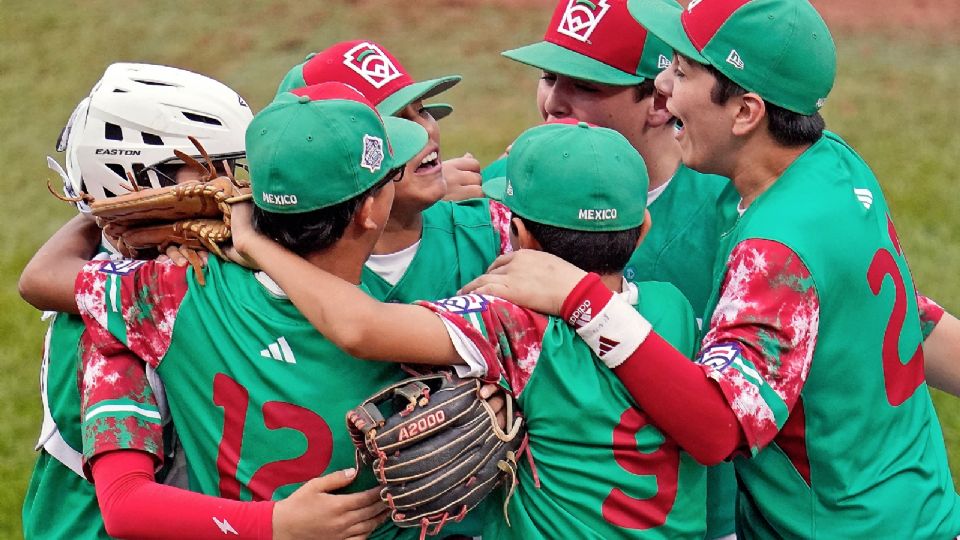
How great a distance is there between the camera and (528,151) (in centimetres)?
341

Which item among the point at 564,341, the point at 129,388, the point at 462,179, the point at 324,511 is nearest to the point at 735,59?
the point at 564,341

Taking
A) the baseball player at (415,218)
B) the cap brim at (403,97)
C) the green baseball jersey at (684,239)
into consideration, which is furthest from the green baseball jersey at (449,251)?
the green baseball jersey at (684,239)

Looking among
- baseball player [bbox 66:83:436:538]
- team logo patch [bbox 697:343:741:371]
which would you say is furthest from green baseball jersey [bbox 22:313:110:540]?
team logo patch [bbox 697:343:741:371]

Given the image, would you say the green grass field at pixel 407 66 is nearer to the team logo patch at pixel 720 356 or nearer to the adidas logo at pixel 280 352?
the adidas logo at pixel 280 352

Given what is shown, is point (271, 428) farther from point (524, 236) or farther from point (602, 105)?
point (602, 105)

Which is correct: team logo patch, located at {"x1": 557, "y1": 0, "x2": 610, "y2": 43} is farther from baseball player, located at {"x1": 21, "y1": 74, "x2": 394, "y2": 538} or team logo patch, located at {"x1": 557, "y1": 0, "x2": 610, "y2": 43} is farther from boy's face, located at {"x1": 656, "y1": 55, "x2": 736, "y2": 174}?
baseball player, located at {"x1": 21, "y1": 74, "x2": 394, "y2": 538}

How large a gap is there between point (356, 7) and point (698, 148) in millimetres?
11289

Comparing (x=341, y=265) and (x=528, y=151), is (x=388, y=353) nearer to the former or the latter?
(x=341, y=265)

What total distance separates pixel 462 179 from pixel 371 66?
1.68ft

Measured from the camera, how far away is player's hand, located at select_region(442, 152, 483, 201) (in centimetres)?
434

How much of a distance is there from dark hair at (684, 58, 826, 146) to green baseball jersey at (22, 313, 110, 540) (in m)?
1.82

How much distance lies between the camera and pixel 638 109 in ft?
14.8

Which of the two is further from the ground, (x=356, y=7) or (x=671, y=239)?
(x=671, y=239)

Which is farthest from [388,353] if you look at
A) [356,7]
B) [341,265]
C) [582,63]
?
[356,7]
